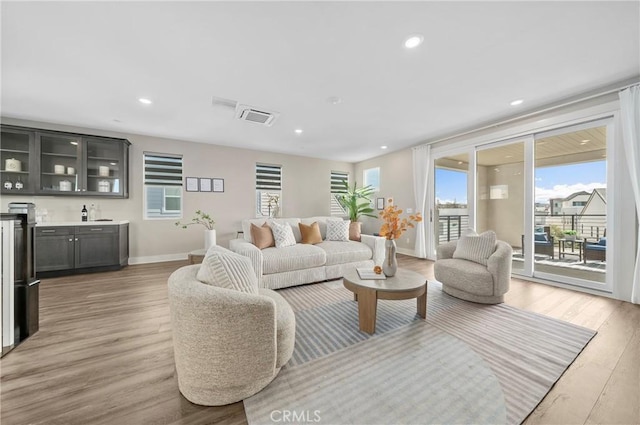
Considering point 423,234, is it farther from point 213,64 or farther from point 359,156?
point 213,64

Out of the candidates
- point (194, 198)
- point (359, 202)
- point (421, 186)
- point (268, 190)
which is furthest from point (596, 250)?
point (194, 198)

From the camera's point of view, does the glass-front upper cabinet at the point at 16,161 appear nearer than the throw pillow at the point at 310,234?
Yes

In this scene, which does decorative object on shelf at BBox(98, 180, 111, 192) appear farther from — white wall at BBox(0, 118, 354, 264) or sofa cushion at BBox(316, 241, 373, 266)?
sofa cushion at BBox(316, 241, 373, 266)

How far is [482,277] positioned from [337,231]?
7.33 ft

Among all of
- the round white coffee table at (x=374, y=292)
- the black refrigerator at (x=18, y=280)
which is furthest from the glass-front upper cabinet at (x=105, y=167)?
the round white coffee table at (x=374, y=292)

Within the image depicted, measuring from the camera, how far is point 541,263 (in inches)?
143

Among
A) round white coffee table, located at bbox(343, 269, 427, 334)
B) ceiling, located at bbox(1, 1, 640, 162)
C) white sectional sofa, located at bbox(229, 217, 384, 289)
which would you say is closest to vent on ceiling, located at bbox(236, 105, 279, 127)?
ceiling, located at bbox(1, 1, 640, 162)

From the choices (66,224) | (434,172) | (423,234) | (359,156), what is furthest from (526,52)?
(66,224)

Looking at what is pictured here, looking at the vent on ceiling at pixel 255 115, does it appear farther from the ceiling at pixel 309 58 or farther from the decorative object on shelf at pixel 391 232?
the decorative object on shelf at pixel 391 232

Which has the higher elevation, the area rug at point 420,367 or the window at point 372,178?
the window at point 372,178

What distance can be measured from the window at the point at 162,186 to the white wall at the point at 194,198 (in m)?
0.11

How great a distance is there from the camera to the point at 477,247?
3.00 m

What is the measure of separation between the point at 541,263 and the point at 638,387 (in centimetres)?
264

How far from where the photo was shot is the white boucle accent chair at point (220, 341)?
48.9 inches
